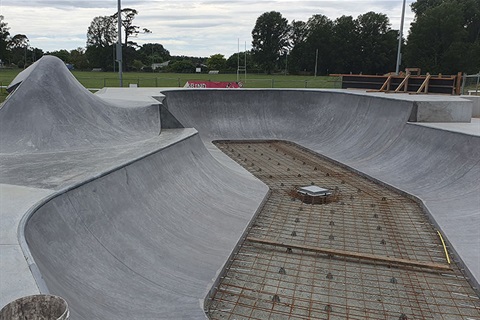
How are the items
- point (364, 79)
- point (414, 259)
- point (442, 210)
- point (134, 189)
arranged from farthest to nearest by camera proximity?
point (364, 79), point (442, 210), point (414, 259), point (134, 189)

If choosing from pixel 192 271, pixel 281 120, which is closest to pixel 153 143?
pixel 192 271

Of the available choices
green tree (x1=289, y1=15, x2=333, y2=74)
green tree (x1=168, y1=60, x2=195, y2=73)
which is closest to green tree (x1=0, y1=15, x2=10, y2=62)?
green tree (x1=168, y1=60, x2=195, y2=73)

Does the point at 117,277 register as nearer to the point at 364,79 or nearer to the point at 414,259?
the point at 414,259

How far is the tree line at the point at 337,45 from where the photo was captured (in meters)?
55.2

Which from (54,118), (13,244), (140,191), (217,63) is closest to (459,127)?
(140,191)

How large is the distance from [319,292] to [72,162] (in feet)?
15.3

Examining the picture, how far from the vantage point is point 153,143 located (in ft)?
30.7

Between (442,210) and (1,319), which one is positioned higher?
(1,319)

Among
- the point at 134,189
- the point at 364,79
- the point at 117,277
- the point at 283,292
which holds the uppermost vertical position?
the point at 364,79

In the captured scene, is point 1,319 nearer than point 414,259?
Yes

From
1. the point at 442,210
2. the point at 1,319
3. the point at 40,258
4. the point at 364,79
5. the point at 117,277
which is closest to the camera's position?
the point at 1,319

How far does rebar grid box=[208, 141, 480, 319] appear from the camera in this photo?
5430mm

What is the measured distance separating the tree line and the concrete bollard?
57.5 m

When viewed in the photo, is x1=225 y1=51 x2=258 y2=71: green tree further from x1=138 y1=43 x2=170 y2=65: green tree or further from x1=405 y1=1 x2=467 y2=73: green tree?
x1=405 y1=1 x2=467 y2=73: green tree
